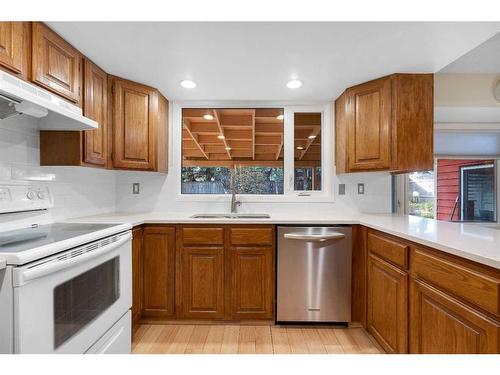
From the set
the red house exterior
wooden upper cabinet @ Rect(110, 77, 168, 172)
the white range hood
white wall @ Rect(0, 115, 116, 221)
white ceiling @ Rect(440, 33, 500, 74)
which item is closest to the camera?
the white range hood

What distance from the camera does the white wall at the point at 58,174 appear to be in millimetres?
1581

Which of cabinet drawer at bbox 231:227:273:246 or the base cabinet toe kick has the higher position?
Result: cabinet drawer at bbox 231:227:273:246

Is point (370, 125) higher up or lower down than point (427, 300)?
higher up

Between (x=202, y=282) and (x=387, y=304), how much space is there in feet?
4.46

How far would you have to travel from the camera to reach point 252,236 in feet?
7.14

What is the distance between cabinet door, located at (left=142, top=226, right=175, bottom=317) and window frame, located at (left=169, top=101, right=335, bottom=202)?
0.70 meters

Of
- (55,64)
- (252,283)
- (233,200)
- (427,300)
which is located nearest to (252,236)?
(252,283)

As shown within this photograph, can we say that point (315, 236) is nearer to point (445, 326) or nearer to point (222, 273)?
point (222, 273)

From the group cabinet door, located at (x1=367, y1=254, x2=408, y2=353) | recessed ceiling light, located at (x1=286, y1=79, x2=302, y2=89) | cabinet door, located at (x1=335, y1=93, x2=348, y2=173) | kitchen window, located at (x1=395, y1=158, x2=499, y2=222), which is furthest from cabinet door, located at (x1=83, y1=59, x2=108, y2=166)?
kitchen window, located at (x1=395, y1=158, x2=499, y2=222)

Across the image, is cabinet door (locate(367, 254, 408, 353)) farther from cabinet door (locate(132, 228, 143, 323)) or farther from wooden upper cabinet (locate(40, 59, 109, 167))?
wooden upper cabinet (locate(40, 59, 109, 167))

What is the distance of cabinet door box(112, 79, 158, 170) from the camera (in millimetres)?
2232

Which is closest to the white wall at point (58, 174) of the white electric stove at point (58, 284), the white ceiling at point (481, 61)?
the white electric stove at point (58, 284)

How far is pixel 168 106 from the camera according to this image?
2805 mm
